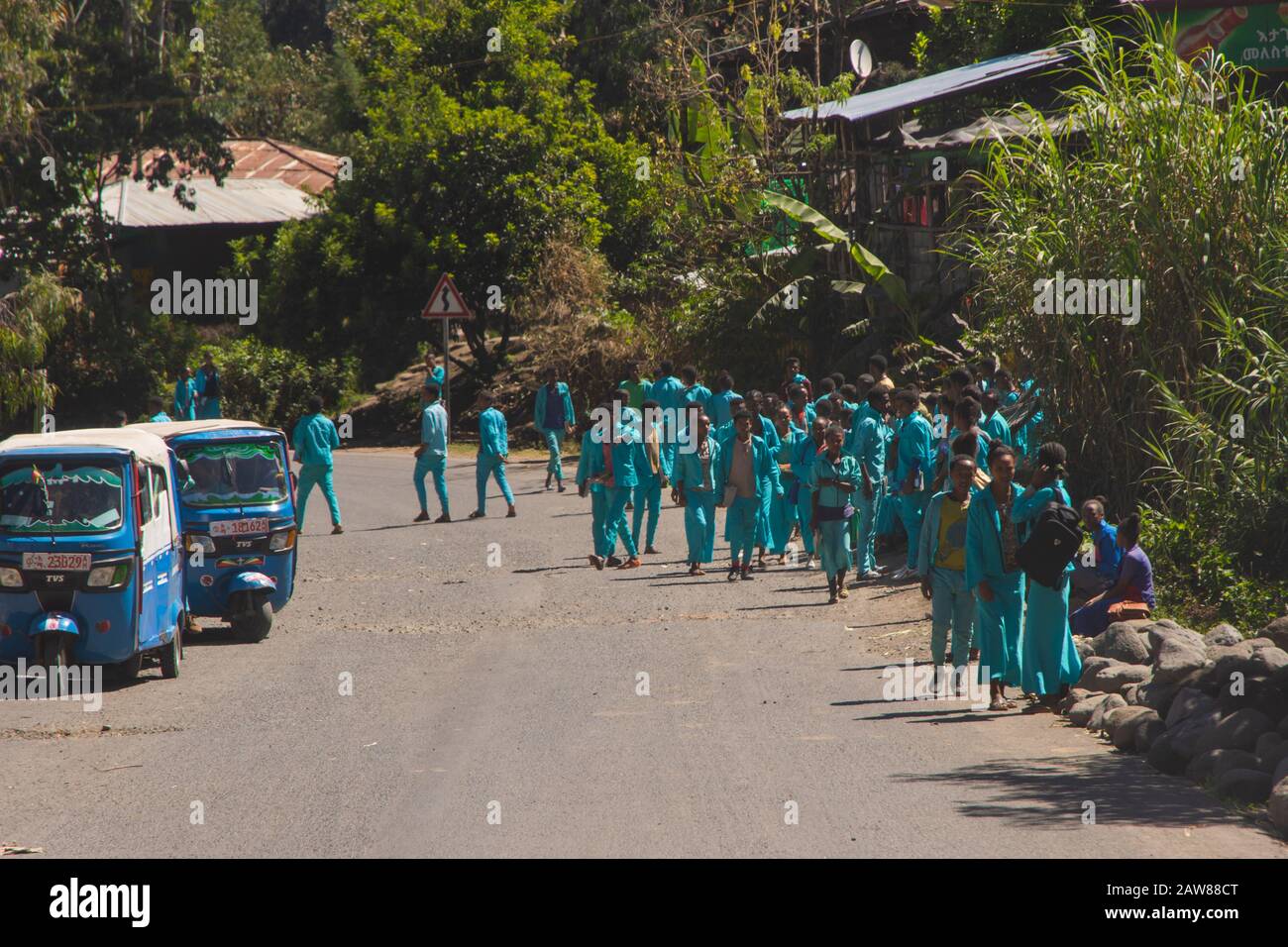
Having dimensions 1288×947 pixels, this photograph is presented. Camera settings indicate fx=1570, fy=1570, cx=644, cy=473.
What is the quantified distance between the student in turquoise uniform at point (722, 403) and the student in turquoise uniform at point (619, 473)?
270cm

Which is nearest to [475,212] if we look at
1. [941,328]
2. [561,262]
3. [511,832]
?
[561,262]

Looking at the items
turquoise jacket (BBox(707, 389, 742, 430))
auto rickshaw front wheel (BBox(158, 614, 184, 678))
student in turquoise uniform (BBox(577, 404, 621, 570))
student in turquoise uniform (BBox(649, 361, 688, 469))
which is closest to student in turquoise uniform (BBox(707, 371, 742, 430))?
turquoise jacket (BBox(707, 389, 742, 430))

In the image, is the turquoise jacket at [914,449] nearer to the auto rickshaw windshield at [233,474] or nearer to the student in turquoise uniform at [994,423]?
the student in turquoise uniform at [994,423]

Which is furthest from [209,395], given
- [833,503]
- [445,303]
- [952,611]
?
[952,611]

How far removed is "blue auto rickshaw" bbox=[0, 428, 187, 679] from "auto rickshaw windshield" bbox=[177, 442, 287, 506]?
189cm

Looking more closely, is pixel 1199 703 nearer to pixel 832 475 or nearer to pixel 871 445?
pixel 832 475

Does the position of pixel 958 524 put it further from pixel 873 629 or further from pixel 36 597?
pixel 36 597

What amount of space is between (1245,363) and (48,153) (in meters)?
25.5

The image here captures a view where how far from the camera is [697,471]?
56.5ft

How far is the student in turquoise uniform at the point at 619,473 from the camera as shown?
17562 mm

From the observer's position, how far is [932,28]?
111 feet

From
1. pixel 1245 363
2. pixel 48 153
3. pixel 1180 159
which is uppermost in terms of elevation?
pixel 48 153

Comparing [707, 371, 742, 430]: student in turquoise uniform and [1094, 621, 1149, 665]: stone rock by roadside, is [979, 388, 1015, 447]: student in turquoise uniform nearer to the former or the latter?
[1094, 621, 1149, 665]: stone rock by roadside

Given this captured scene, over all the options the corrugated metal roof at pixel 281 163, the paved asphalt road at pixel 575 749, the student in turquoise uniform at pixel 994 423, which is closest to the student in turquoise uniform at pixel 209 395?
the paved asphalt road at pixel 575 749
